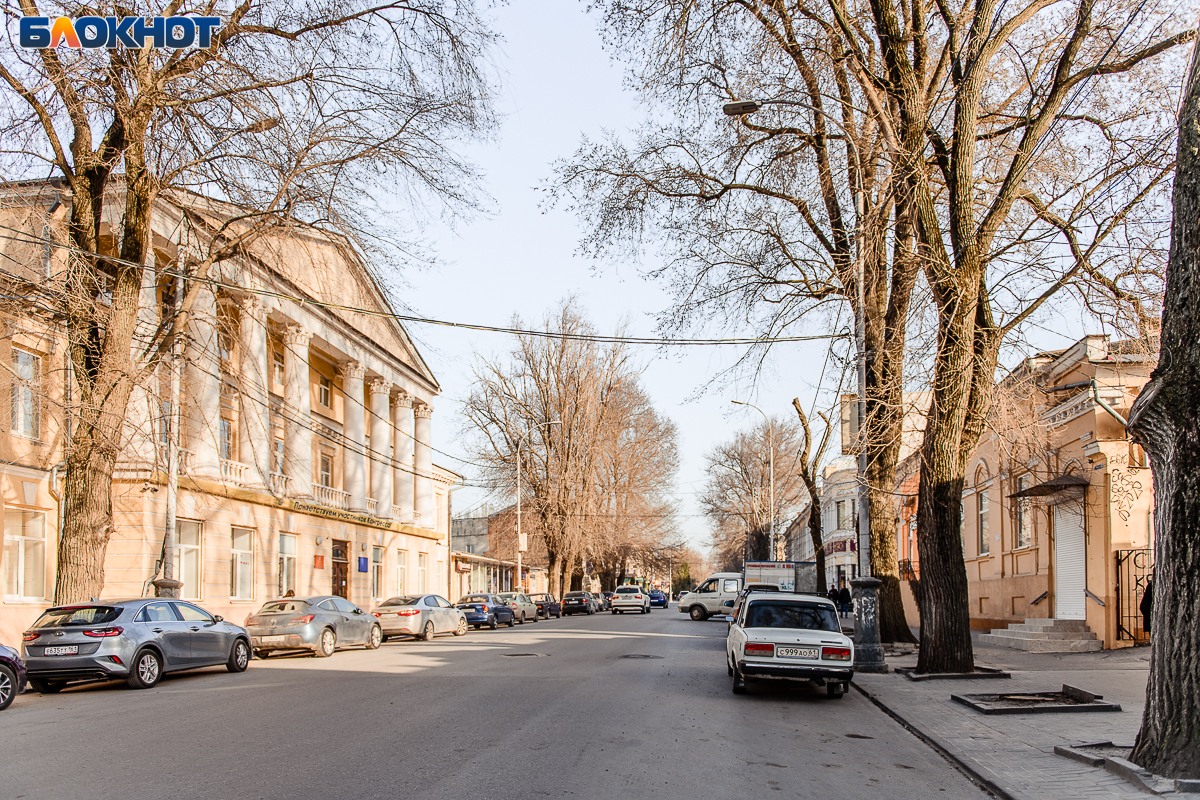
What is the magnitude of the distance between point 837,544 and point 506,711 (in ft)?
171

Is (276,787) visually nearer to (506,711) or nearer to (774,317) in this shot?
(506,711)

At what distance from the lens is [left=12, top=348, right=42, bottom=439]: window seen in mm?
20156

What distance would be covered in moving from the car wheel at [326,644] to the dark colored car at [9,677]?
9314 mm

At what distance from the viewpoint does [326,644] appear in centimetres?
2186

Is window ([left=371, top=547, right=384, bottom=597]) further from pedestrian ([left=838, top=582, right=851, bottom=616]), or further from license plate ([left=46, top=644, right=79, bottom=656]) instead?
license plate ([left=46, top=644, right=79, bottom=656])

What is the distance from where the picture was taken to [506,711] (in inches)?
439

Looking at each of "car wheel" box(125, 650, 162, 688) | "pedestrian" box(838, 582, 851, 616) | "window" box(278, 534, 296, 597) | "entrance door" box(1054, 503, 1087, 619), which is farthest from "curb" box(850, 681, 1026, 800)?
"pedestrian" box(838, 582, 851, 616)

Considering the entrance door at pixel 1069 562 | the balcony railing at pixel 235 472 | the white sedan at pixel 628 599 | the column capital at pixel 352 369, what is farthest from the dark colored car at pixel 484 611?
the entrance door at pixel 1069 562

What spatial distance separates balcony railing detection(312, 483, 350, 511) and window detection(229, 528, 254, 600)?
4967mm

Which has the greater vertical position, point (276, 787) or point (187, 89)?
point (187, 89)

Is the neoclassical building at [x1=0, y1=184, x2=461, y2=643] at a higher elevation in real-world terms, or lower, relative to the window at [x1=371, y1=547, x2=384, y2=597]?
higher

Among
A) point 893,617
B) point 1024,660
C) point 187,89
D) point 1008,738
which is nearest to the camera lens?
point 1008,738

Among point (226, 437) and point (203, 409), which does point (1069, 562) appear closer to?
point (203, 409)

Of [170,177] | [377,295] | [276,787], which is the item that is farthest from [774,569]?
[276,787]
